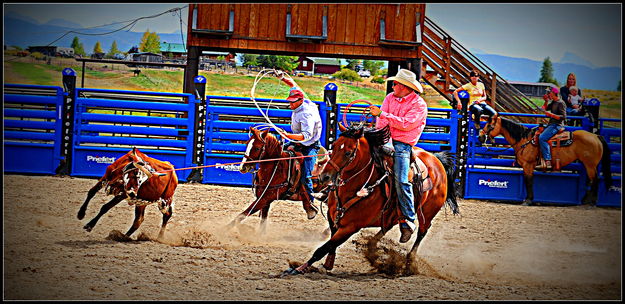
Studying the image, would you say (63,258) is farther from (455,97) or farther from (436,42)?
(436,42)

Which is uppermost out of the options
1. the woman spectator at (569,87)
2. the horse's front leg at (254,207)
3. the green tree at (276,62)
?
the green tree at (276,62)

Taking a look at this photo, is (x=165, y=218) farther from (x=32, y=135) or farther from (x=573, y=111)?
(x=573, y=111)

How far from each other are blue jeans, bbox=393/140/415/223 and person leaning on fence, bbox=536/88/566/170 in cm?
646

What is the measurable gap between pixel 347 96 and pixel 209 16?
63.1ft

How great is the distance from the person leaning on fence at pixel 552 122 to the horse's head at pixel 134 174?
7.93 m

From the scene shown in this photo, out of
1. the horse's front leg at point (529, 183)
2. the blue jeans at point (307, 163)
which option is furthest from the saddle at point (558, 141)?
the blue jeans at point (307, 163)

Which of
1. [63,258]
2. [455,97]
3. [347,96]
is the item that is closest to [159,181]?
[63,258]

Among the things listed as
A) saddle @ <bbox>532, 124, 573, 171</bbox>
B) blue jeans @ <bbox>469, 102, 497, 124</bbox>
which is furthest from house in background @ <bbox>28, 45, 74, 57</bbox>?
Answer: saddle @ <bbox>532, 124, 573, 171</bbox>

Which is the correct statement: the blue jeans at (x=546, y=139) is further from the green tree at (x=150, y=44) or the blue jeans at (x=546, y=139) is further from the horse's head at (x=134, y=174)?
the green tree at (x=150, y=44)

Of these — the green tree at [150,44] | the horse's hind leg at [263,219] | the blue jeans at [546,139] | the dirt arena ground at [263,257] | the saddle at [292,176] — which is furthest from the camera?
the green tree at [150,44]

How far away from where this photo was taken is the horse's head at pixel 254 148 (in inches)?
280

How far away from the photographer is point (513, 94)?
16.2 m

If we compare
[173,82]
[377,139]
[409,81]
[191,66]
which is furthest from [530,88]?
[377,139]

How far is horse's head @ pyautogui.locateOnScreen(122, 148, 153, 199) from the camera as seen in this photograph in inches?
259
